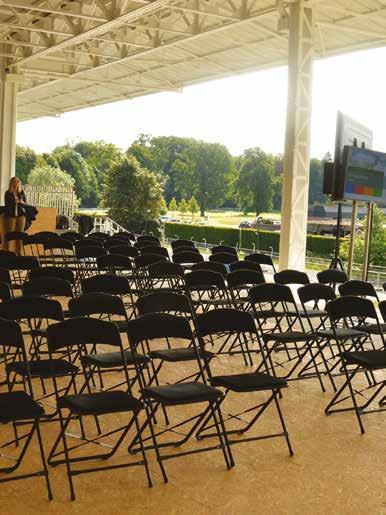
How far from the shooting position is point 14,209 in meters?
13.7

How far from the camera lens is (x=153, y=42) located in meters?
16.4

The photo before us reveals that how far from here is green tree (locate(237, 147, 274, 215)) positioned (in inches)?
1268

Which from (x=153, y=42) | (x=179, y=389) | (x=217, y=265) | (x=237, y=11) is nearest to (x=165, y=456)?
(x=179, y=389)

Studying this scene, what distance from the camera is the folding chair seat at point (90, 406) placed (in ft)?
14.3

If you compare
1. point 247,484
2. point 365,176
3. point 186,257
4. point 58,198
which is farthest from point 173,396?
point 58,198

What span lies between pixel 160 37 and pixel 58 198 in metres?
6.37

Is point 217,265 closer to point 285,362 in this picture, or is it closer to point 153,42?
point 285,362

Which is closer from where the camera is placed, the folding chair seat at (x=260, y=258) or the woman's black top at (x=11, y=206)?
the folding chair seat at (x=260, y=258)

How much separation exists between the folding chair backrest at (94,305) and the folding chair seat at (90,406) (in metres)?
0.79

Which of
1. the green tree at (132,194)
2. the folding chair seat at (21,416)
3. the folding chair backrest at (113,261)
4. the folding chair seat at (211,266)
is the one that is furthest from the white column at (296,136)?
the green tree at (132,194)

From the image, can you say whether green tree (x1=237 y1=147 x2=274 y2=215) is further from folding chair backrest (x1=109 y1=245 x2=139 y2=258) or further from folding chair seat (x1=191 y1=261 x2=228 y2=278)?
folding chair seat (x1=191 y1=261 x2=228 y2=278)

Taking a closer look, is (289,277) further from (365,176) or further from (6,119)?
(6,119)

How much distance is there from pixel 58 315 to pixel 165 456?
4.90 ft

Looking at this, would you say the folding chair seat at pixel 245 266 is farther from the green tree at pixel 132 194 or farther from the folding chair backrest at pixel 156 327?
the green tree at pixel 132 194
